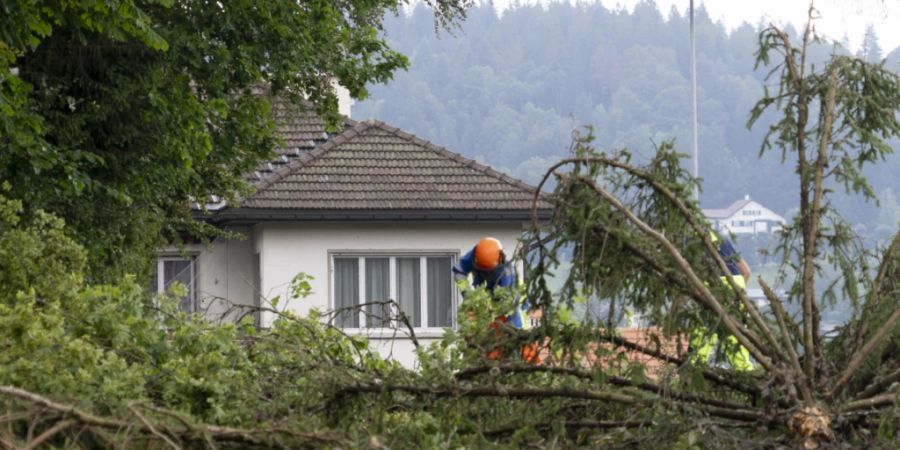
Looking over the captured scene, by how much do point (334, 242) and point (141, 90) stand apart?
14430mm

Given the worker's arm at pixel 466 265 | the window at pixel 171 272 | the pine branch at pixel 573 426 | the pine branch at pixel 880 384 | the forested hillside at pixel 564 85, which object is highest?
the forested hillside at pixel 564 85

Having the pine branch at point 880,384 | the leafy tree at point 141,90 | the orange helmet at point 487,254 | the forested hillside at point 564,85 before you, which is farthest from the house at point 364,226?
the pine branch at point 880,384

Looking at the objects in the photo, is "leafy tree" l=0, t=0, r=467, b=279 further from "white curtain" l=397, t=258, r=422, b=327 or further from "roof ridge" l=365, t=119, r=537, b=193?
"white curtain" l=397, t=258, r=422, b=327

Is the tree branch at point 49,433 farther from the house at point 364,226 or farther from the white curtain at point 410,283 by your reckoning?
the white curtain at point 410,283

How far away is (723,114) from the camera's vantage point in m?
85.3

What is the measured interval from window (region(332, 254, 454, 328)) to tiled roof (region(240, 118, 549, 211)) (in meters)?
1.39

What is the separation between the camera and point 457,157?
31141 millimetres

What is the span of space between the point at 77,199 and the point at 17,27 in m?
3.21

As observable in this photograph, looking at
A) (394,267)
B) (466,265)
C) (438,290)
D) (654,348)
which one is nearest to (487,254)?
(466,265)

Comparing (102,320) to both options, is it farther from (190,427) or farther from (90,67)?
(90,67)

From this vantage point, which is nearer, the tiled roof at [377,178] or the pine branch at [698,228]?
the pine branch at [698,228]

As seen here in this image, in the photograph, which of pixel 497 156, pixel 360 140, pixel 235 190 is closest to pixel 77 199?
pixel 235 190

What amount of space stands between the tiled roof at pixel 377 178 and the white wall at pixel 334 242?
2.17 feet

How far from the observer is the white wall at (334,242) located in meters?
29.7
